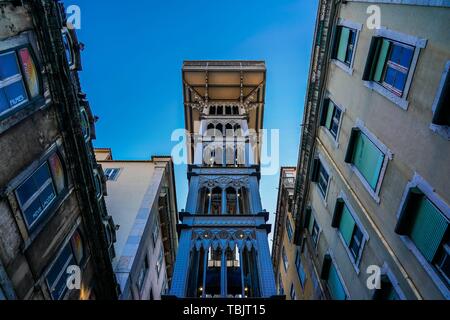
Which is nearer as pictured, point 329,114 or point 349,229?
point 349,229

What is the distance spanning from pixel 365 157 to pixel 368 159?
0.93ft

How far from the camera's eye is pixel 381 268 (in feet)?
34.6

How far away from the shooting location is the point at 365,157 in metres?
12.3

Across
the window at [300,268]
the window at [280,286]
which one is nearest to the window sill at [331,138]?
the window at [300,268]

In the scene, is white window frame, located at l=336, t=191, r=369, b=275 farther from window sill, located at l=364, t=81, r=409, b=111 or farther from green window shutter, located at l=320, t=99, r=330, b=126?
green window shutter, located at l=320, t=99, r=330, b=126

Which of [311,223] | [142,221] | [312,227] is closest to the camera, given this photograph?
[312,227]

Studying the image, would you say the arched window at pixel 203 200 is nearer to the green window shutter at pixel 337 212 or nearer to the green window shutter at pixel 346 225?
the green window shutter at pixel 337 212

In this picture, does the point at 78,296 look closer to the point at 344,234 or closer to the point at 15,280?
the point at 15,280

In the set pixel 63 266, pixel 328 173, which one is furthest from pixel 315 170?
pixel 63 266

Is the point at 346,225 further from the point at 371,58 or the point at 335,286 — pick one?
the point at 371,58

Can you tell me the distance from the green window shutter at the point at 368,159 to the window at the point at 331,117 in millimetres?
2570

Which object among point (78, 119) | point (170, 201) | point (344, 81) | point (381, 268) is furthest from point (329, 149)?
point (170, 201)

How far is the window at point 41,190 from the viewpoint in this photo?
34.3 ft
